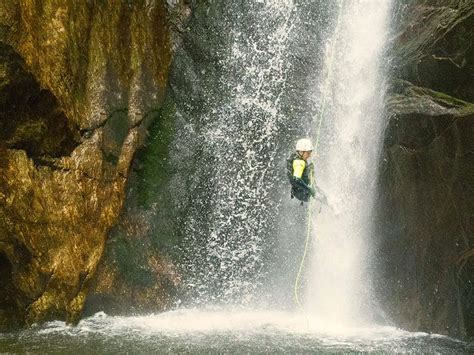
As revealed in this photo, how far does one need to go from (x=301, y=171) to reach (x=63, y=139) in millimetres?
4144

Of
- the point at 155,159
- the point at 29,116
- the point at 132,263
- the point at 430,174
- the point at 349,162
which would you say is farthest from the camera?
the point at 155,159

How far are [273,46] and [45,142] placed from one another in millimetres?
4962

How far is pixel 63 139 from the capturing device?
8.07 m

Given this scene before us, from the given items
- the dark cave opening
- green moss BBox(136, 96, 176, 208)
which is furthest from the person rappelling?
the dark cave opening

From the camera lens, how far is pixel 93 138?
27.7 ft

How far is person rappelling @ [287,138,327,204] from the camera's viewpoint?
23.4 ft

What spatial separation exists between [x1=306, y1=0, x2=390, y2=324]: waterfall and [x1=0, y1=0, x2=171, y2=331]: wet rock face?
12.5ft

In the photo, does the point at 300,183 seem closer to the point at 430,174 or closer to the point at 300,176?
the point at 300,176

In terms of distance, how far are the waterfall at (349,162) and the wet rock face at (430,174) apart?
0.46 metres

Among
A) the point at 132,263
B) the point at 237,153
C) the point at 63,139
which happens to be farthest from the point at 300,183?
the point at 63,139

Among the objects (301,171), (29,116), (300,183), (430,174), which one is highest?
(29,116)

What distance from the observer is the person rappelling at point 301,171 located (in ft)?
23.4

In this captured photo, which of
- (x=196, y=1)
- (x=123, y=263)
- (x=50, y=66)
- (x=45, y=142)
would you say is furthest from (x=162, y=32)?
(x=123, y=263)

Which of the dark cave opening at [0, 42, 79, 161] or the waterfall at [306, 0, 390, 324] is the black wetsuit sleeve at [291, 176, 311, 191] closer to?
the waterfall at [306, 0, 390, 324]
